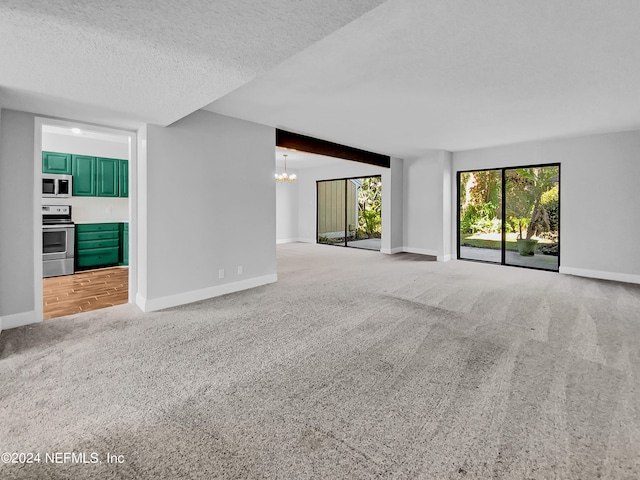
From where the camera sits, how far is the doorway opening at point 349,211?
33.9ft

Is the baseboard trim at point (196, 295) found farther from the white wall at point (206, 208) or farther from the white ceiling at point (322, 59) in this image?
the white ceiling at point (322, 59)

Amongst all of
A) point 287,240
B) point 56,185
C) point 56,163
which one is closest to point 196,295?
point 56,185

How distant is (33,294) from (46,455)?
2.55 meters

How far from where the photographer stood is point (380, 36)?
238 centimetres

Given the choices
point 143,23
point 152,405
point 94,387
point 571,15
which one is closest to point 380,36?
point 571,15

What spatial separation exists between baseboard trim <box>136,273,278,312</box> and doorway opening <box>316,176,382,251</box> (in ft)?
17.7

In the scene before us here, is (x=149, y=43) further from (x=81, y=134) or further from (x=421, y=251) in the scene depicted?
(x=421, y=251)

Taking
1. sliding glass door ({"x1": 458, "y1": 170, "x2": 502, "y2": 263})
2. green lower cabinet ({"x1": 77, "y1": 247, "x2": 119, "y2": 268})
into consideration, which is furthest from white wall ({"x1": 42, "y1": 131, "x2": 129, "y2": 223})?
sliding glass door ({"x1": 458, "y1": 170, "x2": 502, "y2": 263})

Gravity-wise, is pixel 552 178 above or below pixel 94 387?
above

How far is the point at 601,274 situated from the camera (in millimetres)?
5578

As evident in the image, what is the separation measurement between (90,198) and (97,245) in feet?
3.26

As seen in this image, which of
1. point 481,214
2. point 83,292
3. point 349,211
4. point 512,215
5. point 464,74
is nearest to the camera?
point 464,74

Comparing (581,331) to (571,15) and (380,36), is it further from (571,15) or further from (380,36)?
(380,36)

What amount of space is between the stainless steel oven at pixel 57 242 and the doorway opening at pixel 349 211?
6500mm
